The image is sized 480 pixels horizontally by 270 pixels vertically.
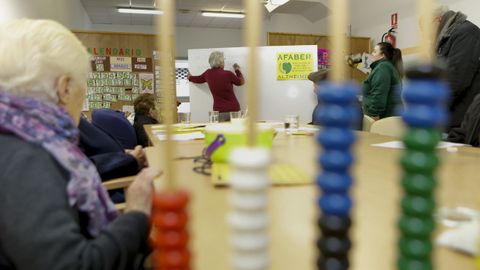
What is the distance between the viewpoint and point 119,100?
21.1 feet

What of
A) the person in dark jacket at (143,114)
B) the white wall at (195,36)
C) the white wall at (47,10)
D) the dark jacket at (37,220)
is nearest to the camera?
the dark jacket at (37,220)

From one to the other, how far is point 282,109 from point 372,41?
6.23 ft

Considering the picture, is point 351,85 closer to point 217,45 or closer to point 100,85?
point 100,85

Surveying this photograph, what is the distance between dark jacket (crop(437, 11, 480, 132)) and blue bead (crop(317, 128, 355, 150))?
2610 mm

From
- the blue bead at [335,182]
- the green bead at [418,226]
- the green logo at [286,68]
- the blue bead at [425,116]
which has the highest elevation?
the green logo at [286,68]

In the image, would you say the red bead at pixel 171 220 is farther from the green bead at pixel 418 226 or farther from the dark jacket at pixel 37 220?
the dark jacket at pixel 37 220

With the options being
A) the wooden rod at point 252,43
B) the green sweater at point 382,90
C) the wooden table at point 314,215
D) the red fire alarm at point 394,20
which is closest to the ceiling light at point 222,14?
the red fire alarm at point 394,20

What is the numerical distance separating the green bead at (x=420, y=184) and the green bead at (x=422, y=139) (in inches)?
1.1

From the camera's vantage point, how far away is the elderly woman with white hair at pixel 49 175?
0.70m

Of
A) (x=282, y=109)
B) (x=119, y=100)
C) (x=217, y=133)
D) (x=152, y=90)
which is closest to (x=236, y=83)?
(x=282, y=109)

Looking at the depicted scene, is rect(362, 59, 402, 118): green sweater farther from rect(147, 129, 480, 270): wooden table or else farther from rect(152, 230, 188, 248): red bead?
rect(152, 230, 188, 248): red bead

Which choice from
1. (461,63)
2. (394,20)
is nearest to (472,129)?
(461,63)

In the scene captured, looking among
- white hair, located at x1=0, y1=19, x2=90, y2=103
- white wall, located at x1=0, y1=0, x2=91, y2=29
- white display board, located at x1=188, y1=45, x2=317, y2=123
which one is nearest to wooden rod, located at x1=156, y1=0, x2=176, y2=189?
white hair, located at x1=0, y1=19, x2=90, y2=103

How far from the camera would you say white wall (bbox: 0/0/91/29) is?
3.44 metres
